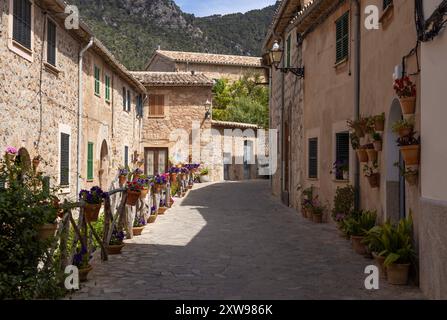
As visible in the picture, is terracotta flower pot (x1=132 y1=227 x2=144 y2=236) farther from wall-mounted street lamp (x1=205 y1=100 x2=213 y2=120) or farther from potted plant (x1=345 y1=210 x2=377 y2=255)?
wall-mounted street lamp (x1=205 y1=100 x2=213 y2=120)

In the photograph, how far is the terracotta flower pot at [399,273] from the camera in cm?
625

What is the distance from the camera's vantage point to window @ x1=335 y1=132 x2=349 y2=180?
11.1 meters

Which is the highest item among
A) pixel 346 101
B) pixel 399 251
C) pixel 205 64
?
pixel 205 64

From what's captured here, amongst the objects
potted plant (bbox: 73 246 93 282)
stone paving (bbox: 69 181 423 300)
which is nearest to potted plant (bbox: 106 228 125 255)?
stone paving (bbox: 69 181 423 300)

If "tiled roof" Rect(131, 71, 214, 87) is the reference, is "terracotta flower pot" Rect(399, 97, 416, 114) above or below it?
below

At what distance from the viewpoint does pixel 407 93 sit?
6.35m

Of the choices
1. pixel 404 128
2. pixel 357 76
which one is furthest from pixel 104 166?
pixel 404 128

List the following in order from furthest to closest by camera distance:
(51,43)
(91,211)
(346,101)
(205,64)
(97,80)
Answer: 1. (205,64)
2. (97,80)
3. (51,43)
4. (346,101)
5. (91,211)

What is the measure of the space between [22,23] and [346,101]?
6.93 meters

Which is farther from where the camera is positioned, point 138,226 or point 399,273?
point 138,226

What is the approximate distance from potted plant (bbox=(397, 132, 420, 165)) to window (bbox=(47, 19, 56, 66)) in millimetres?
8672

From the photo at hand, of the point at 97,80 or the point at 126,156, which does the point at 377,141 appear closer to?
the point at 97,80

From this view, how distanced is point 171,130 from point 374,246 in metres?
21.5

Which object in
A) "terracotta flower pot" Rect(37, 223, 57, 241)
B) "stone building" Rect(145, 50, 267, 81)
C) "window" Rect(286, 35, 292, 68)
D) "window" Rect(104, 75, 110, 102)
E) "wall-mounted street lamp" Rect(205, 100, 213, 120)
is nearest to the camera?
"terracotta flower pot" Rect(37, 223, 57, 241)
